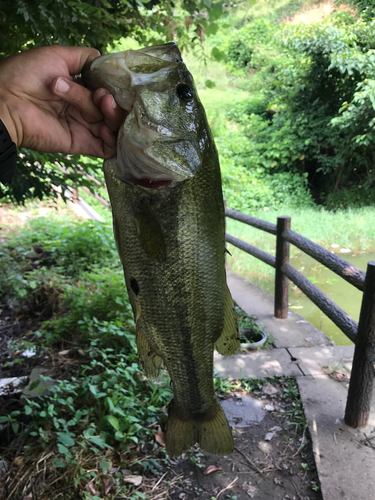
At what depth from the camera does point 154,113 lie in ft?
3.69

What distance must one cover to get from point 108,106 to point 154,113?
147 millimetres

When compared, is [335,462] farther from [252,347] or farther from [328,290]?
[328,290]

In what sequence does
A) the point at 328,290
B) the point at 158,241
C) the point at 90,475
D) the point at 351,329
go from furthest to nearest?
the point at 328,290 < the point at 351,329 < the point at 90,475 < the point at 158,241

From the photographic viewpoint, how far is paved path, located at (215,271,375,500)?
2271 millimetres

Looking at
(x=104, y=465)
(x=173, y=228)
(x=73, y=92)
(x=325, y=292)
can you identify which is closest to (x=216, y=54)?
(x=73, y=92)

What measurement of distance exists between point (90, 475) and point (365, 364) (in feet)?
6.17

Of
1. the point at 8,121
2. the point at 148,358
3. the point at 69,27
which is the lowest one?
the point at 148,358

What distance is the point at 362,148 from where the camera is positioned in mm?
10656

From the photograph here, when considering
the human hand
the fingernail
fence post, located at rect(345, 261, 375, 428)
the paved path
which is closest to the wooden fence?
fence post, located at rect(345, 261, 375, 428)

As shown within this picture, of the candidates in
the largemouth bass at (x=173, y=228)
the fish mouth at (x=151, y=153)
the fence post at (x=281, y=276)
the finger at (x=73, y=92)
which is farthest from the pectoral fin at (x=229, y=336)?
the fence post at (x=281, y=276)

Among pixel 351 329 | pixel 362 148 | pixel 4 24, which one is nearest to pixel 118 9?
pixel 4 24

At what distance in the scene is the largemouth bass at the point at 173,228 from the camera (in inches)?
44.4

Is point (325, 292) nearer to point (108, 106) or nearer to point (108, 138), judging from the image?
point (108, 138)

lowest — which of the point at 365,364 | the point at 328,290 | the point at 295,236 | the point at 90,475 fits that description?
the point at 328,290
